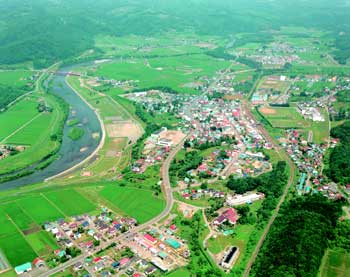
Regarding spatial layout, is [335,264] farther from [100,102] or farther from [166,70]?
[166,70]

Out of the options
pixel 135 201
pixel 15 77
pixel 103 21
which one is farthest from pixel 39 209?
pixel 103 21

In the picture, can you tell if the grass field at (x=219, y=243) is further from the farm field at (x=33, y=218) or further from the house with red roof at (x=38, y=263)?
the house with red roof at (x=38, y=263)

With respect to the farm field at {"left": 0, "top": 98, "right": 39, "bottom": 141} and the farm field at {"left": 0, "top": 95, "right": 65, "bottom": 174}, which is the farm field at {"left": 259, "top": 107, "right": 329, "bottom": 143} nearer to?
the farm field at {"left": 0, "top": 95, "right": 65, "bottom": 174}

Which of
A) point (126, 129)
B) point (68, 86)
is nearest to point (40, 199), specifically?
point (126, 129)

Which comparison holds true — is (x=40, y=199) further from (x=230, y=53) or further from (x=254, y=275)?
(x=230, y=53)

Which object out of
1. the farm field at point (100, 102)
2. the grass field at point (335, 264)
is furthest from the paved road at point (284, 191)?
the farm field at point (100, 102)

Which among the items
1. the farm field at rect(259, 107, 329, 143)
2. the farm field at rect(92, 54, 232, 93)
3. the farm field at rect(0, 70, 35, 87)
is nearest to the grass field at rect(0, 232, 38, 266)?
the farm field at rect(259, 107, 329, 143)

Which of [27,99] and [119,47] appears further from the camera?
[119,47]
